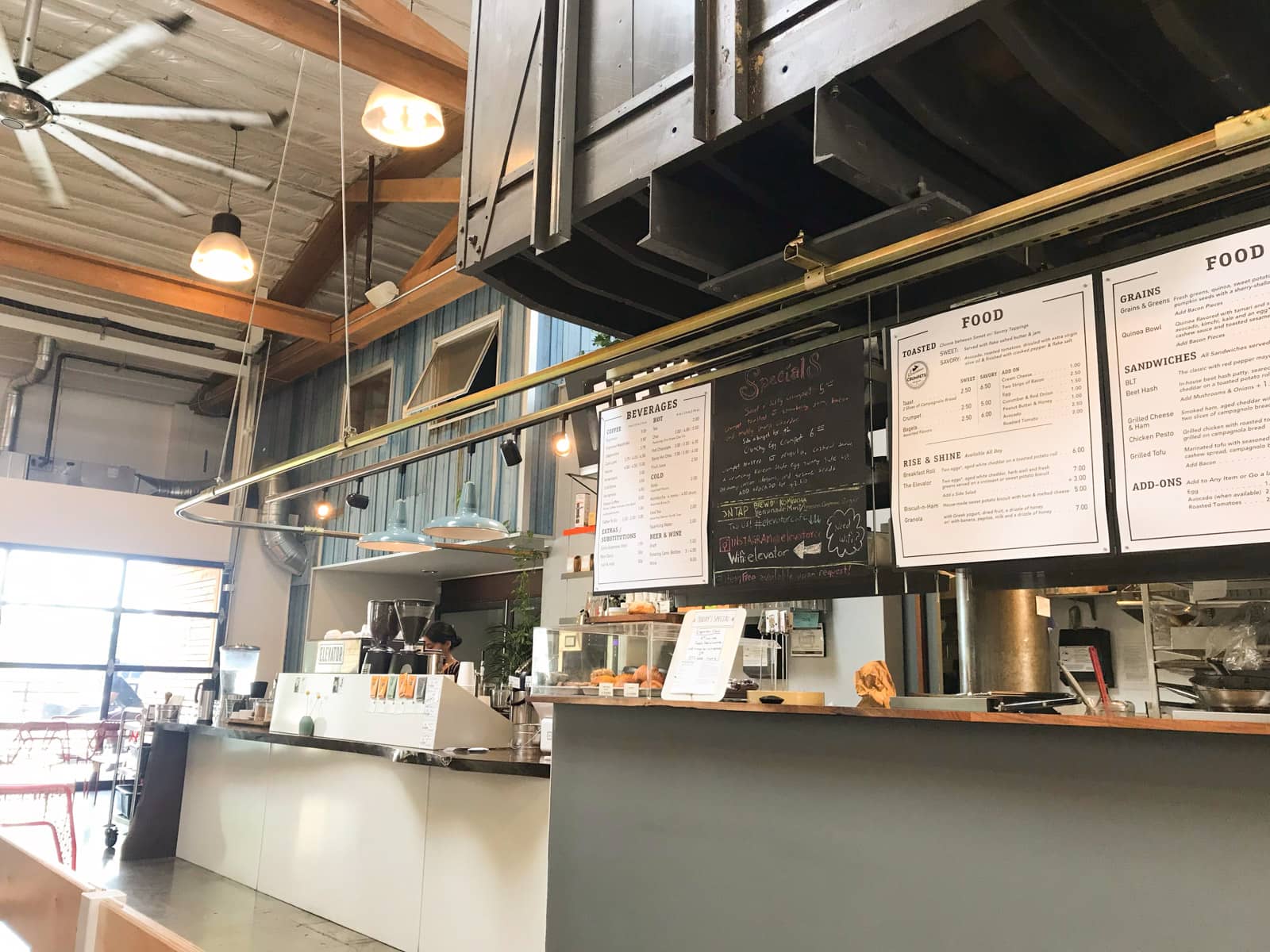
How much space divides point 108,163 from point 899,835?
6312 millimetres

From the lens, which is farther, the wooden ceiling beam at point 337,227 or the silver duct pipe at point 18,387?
the silver duct pipe at point 18,387

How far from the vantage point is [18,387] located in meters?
11.7

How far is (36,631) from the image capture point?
35.2ft

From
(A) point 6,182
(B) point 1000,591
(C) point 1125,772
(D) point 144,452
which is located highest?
(A) point 6,182

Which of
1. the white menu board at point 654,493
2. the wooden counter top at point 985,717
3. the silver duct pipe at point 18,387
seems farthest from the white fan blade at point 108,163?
the silver duct pipe at point 18,387

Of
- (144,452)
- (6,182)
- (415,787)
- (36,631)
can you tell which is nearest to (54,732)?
(36,631)

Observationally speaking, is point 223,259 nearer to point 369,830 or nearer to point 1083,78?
point 369,830

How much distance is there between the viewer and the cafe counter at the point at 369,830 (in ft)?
14.6

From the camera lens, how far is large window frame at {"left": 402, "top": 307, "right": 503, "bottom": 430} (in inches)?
363

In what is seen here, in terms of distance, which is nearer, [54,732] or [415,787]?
[415,787]

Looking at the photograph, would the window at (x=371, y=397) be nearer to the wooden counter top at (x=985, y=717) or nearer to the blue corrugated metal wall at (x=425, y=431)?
the blue corrugated metal wall at (x=425, y=431)

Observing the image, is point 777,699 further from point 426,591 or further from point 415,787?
point 426,591

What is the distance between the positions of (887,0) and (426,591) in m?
10.7

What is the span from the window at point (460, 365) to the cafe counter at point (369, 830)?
12.7 feet
